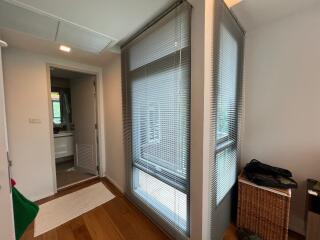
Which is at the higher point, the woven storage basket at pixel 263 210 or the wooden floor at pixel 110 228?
the woven storage basket at pixel 263 210

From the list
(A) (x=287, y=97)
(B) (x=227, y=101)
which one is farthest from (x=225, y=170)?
(A) (x=287, y=97)

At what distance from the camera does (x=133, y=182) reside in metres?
2.19

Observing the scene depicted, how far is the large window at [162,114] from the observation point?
1341mm

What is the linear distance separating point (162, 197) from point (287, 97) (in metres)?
1.76

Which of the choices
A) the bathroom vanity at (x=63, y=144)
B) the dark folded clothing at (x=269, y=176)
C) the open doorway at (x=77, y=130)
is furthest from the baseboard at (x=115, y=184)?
the dark folded clothing at (x=269, y=176)

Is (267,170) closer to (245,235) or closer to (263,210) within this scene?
(263,210)

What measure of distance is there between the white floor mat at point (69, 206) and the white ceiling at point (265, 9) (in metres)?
2.95

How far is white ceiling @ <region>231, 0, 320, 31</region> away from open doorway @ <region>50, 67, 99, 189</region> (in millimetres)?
2575

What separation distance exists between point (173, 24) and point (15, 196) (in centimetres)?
197

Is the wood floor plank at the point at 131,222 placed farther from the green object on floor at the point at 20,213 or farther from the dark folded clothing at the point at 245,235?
the green object on floor at the point at 20,213

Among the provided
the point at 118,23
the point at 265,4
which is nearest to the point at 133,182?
the point at 118,23

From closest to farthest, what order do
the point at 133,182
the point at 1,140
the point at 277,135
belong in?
the point at 1,140, the point at 277,135, the point at 133,182

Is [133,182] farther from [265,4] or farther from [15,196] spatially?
[265,4]

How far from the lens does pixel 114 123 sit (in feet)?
8.67
